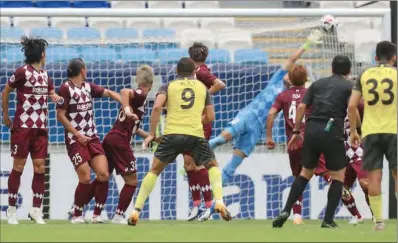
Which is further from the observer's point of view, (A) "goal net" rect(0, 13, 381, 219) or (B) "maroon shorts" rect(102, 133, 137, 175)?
(A) "goal net" rect(0, 13, 381, 219)

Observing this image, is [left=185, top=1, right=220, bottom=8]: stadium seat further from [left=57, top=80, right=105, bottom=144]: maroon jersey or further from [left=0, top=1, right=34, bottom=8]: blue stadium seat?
[left=57, top=80, right=105, bottom=144]: maroon jersey

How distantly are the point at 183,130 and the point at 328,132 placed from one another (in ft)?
4.62

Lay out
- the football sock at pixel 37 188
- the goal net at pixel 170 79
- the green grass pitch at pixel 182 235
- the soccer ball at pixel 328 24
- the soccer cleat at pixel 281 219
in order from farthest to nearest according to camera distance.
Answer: the goal net at pixel 170 79 → the soccer ball at pixel 328 24 → the football sock at pixel 37 188 → the soccer cleat at pixel 281 219 → the green grass pitch at pixel 182 235

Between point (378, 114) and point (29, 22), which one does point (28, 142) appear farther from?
point (29, 22)

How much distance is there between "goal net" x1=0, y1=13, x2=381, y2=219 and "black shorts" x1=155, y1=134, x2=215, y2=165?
3.56 meters

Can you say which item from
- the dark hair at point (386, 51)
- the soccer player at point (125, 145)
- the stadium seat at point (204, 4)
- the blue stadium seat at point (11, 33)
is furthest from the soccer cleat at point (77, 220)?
the stadium seat at point (204, 4)

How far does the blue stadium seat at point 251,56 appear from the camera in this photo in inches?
610

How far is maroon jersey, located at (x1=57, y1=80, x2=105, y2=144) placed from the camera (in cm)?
1188

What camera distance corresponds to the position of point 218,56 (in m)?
15.7

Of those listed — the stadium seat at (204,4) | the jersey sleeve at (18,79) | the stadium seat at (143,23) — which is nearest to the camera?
the jersey sleeve at (18,79)

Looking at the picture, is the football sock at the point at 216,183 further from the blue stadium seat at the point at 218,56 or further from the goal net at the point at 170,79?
the blue stadium seat at the point at 218,56

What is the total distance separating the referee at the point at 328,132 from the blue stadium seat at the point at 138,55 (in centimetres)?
492

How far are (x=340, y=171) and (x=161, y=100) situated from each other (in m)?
1.79

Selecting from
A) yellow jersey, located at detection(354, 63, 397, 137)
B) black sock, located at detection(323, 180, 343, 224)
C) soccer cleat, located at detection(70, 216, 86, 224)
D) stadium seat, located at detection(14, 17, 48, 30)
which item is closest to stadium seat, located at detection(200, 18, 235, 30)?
stadium seat, located at detection(14, 17, 48, 30)
